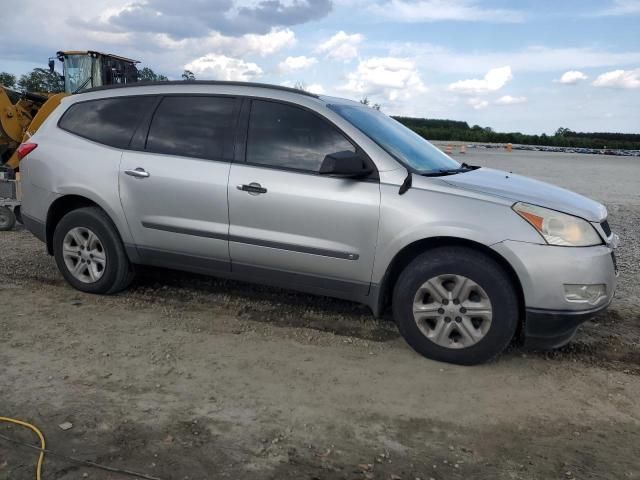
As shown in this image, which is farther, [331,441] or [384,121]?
[384,121]

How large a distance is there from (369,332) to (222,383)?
54.7 inches

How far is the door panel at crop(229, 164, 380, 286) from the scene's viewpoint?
4.03m

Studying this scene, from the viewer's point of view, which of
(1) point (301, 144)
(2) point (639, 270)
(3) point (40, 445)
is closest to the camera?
(3) point (40, 445)

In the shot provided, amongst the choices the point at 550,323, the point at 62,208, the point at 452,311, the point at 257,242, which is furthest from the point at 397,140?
the point at 62,208

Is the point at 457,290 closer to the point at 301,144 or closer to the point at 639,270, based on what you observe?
the point at 301,144

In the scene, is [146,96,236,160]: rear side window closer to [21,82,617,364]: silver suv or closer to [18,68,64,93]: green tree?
[21,82,617,364]: silver suv

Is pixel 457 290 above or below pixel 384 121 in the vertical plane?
below

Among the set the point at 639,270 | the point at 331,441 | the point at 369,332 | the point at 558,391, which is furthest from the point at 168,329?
the point at 639,270

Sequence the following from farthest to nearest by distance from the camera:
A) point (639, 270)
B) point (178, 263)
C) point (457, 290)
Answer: point (639, 270), point (178, 263), point (457, 290)

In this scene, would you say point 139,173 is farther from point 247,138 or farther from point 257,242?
point 257,242

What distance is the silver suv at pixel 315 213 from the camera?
12.3 feet

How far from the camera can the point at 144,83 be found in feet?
16.5

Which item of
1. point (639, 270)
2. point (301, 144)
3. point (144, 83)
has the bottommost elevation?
point (639, 270)

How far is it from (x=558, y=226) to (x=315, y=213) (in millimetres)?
1636
